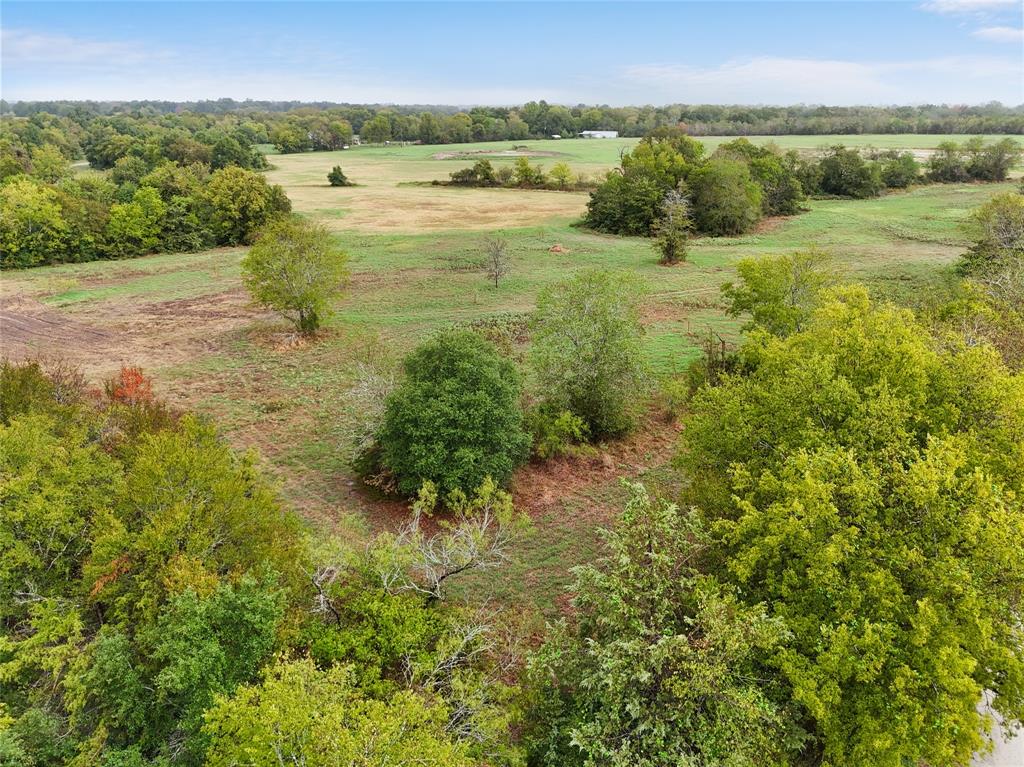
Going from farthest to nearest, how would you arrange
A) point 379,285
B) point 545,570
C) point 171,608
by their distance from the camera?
point 379,285 < point 545,570 < point 171,608

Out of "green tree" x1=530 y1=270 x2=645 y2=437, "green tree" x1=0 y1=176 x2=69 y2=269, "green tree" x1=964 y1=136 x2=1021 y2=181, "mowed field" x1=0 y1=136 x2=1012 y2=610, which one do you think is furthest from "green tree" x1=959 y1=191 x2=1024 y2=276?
"green tree" x1=0 y1=176 x2=69 y2=269

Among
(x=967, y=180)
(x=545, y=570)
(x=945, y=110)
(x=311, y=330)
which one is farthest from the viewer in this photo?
(x=945, y=110)

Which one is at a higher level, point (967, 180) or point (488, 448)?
point (967, 180)

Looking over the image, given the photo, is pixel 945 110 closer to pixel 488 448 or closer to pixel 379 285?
pixel 379 285

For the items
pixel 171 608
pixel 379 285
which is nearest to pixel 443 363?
pixel 171 608

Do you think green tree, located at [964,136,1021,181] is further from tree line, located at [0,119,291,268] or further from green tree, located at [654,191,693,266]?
tree line, located at [0,119,291,268]

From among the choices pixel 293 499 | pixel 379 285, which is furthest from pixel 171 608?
pixel 379 285

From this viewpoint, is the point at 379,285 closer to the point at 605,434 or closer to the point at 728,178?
the point at 605,434

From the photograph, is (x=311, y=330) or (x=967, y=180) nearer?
(x=311, y=330)

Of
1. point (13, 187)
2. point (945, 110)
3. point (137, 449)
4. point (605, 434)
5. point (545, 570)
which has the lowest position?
point (545, 570)
